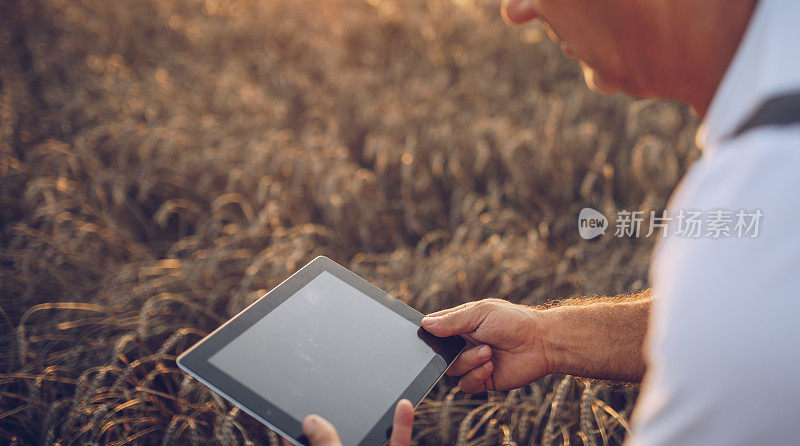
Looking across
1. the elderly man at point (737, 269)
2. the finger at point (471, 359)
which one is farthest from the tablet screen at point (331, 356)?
the elderly man at point (737, 269)

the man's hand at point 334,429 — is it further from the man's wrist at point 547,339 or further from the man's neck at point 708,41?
the man's neck at point 708,41

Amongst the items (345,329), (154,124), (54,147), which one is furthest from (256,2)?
(345,329)

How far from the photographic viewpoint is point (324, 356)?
127cm

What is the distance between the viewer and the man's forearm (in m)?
1.52

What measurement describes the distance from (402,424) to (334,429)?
0.46ft

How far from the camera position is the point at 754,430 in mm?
664

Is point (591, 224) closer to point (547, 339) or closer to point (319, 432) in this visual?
point (547, 339)

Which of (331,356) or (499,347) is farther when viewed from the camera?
(499,347)

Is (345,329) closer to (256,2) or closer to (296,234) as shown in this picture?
(296,234)

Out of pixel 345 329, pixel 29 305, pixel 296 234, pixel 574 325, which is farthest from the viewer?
pixel 296 234

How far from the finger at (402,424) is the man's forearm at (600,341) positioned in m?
0.56

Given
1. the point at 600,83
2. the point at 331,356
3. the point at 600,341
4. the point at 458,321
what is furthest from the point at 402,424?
the point at 600,83

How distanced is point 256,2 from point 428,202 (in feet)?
11.3

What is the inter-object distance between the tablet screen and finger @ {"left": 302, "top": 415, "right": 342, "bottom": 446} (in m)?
0.08
